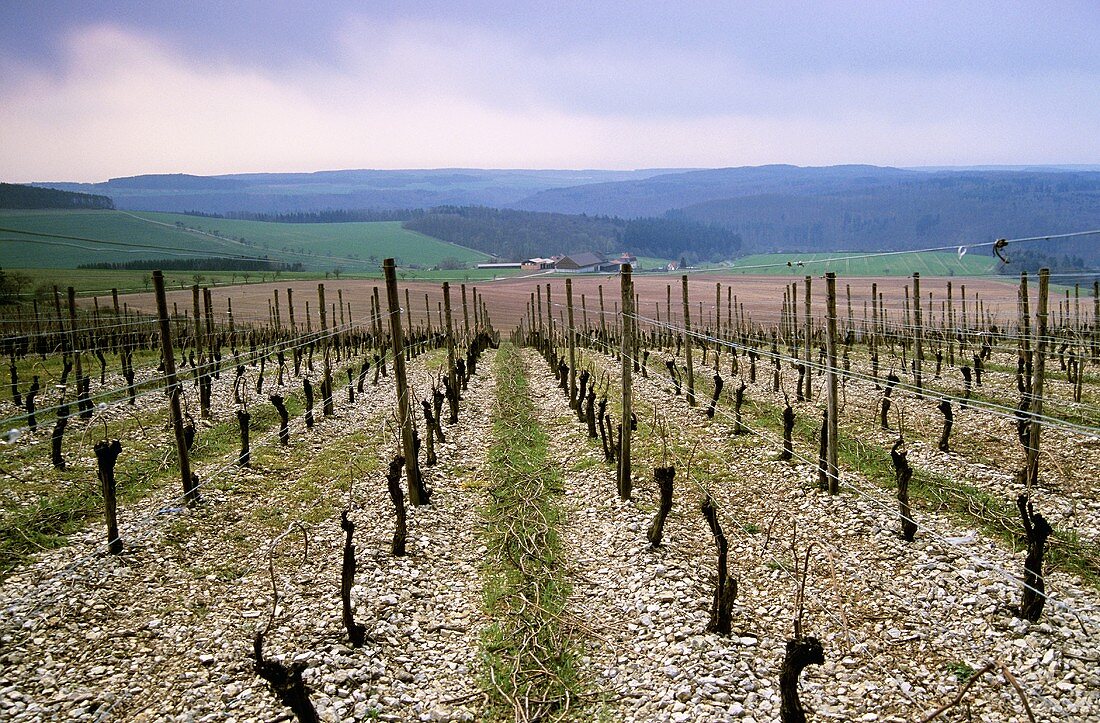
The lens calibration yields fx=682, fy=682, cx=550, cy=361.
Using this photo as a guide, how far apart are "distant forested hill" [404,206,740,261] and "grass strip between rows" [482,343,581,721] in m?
148

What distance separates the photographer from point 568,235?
181125 millimetres

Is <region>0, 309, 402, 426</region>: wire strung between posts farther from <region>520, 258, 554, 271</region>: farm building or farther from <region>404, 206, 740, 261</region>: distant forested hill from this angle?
<region>404, 206, 740, 261</region>: distant forested hill

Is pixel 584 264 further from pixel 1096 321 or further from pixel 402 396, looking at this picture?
pixel 402 396

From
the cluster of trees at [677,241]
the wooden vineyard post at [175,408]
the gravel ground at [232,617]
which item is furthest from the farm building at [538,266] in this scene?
the gravel ground at [232,617]

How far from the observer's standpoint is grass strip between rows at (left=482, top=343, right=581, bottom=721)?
6.82 meters

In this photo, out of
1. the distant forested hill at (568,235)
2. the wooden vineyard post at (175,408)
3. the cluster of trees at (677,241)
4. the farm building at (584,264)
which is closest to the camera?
the wooden vineyard post at (175,408)

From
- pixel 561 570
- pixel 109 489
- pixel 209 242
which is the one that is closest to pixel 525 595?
pixel 561 570

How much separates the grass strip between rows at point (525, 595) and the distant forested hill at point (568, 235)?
148 metres

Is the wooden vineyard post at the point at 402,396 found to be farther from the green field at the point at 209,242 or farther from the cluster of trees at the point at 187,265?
the cluster of trees at the point at 187,265

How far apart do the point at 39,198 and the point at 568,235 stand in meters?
113

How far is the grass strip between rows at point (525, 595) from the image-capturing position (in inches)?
268

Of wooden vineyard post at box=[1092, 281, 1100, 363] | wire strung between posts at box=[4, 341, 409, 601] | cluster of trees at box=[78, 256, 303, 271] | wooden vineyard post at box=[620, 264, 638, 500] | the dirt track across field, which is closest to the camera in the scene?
wire strung between posts at box=[4, 341, 409, 601]

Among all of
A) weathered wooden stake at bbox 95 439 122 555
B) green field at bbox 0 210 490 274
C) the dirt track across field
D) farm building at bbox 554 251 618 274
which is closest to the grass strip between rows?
weathered wooden stake at bbox 95 439 122 555

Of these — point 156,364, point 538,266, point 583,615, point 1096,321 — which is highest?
point 538,266
